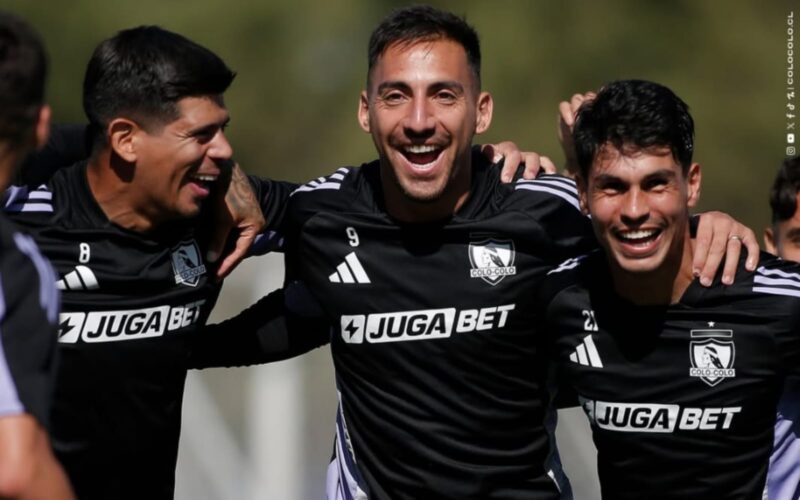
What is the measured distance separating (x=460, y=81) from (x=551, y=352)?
0.98 metres

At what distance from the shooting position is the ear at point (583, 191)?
5.10 m

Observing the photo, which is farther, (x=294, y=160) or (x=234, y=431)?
(x=294, y=160)

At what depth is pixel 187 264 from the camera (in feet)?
17.6

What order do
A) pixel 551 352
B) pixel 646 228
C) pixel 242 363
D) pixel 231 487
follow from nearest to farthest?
pixel 646 228, pixel 551 352, pixel 242 363, pixel 231 487

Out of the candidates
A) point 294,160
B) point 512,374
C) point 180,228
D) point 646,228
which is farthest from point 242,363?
point 294,160

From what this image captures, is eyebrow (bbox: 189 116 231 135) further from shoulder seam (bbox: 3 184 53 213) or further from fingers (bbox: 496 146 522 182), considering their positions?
fingers (bbox: 496 146 522 182)

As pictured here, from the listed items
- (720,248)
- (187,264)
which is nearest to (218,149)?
(187,264)

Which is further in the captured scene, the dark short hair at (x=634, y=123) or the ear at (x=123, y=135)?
the ear at (x=123, y=135)

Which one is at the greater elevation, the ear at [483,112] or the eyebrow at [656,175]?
the ear at [483,112]

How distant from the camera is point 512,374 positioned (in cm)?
528

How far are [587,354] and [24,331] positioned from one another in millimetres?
2072

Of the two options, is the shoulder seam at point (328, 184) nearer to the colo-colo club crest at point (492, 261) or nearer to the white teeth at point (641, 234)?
the colo-colo club crest at point (492, 261)

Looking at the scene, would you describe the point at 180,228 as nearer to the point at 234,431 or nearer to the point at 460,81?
the point at 460,81

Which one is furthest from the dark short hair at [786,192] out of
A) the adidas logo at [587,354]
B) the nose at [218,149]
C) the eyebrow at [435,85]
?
the nose at [218,149]
